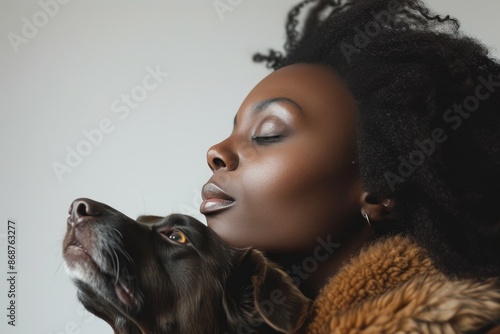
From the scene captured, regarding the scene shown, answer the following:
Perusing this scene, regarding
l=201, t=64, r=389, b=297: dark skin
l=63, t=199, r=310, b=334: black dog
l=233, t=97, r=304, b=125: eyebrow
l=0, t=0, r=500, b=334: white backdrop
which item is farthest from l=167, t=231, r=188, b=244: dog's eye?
l=0, t=0, r=500, b=334: white backdrop

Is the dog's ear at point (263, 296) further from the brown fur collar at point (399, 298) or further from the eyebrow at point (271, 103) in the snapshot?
the eyebrow at point (271, 103)

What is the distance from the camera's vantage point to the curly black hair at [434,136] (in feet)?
2.71

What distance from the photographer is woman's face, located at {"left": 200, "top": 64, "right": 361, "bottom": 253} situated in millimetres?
896

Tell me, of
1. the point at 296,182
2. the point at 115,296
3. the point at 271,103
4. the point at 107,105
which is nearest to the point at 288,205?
the point at 296,182

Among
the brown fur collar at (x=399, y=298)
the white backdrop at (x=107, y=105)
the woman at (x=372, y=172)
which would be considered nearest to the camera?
the brown fur collar at (x=399, y=298)

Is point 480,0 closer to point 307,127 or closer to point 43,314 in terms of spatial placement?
point 307,127

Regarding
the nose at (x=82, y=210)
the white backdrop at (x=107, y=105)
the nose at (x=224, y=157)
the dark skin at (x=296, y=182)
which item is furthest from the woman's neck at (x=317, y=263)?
the white backdrop at (x=107, y=105)

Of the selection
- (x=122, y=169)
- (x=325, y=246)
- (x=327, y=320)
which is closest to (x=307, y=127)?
(x=325, y=246)

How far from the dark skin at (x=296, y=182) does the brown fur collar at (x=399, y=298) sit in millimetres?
84

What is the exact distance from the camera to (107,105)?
1515mm

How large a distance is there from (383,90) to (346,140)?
0.29ft

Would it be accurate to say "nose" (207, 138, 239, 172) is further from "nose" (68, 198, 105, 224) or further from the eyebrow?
"nose" (68, 198, 105, 224)

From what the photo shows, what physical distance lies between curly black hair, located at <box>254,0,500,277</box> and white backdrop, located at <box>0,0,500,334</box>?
1.94 feet

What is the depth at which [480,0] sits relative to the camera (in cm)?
151
